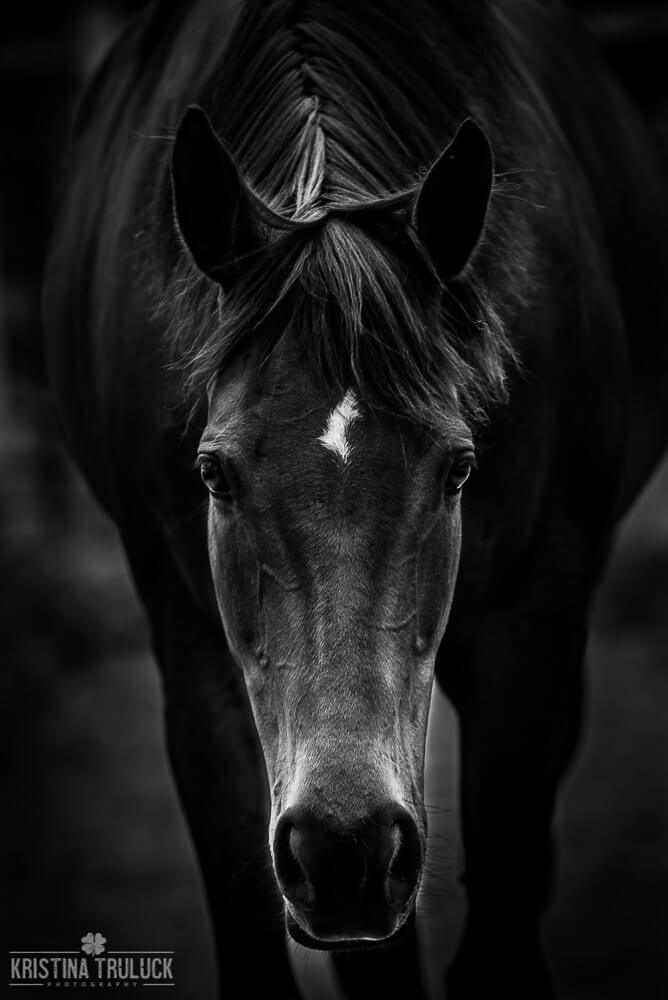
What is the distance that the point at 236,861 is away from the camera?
8.67 feet

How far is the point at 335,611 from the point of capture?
5.61ft

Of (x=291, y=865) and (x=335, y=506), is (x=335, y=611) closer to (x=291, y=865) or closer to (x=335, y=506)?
(x=335, y=506)

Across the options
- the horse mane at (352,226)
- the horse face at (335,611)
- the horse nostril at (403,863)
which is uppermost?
the horse mane at (352,226)

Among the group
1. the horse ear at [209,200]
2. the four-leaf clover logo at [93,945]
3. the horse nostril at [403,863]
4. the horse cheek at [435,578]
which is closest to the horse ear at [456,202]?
the horse ear at [209,200]

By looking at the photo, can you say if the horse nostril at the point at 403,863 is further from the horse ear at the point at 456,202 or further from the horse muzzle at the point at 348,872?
the horse ear at the point at 456,202

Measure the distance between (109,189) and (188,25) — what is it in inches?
13.6

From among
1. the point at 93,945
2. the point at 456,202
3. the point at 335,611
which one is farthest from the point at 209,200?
the point at 93,945

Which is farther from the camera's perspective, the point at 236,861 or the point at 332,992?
the point at 332,992

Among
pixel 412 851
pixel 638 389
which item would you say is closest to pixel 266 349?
pixel 412 851

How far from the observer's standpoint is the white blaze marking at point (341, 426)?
1.77 meters

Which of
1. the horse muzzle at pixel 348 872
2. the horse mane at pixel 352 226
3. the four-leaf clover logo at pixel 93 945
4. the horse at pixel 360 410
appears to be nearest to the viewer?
the horse muzzle at pixel 348 872

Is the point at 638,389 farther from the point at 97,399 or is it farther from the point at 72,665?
the point at 72,665

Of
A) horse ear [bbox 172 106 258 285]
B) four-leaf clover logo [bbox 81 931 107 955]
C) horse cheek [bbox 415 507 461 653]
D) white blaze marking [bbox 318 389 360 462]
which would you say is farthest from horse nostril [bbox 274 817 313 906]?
four-leaf clover logo [bbox 81 931 107 955]

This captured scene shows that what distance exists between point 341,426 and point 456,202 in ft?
1.22
